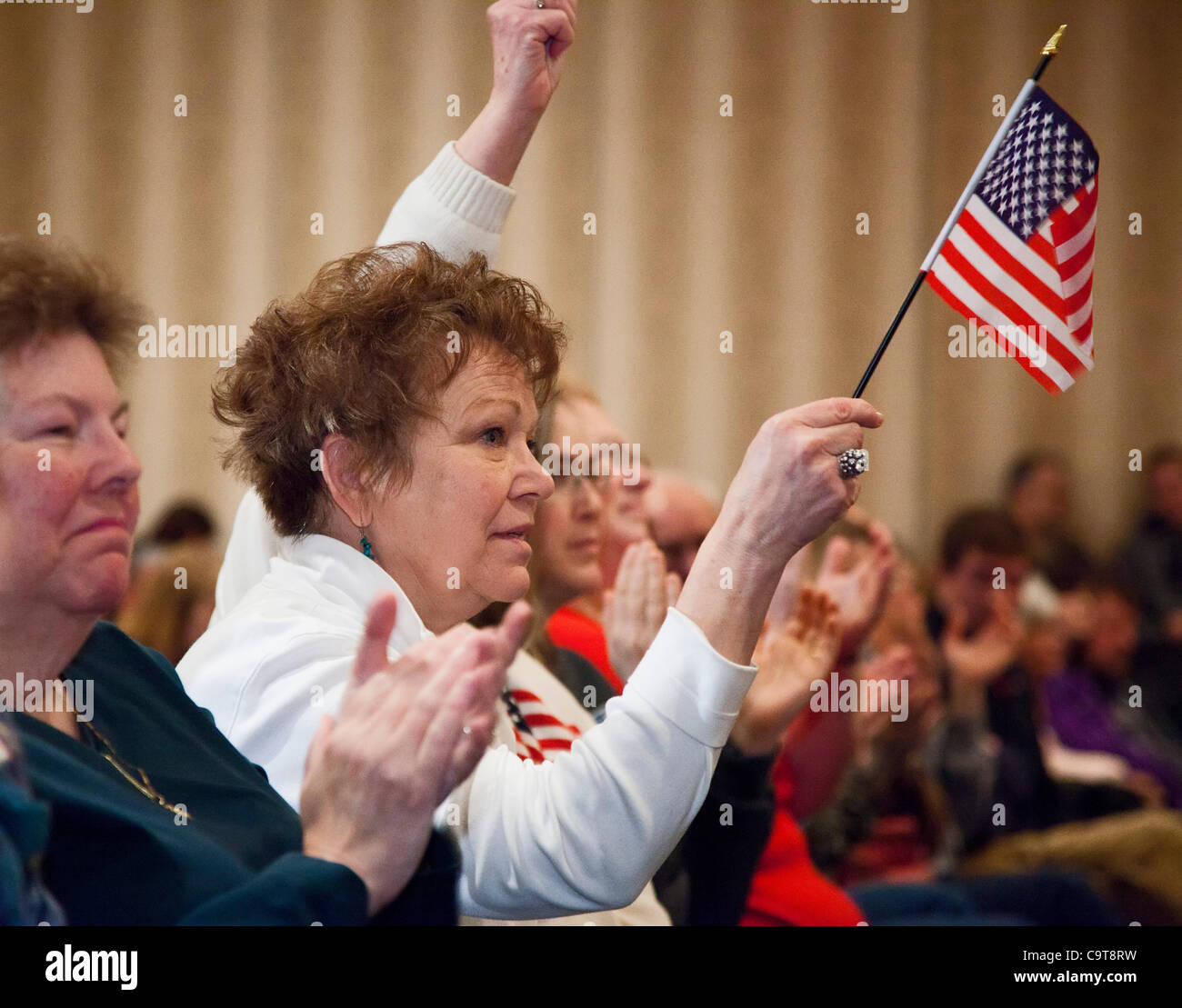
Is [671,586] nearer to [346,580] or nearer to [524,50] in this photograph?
[346,580]

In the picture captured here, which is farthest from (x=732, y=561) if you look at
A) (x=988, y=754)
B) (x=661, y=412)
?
(x=661, y=412)

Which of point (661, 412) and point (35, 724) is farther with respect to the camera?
point (661, 412)

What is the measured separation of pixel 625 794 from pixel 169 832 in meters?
0.37

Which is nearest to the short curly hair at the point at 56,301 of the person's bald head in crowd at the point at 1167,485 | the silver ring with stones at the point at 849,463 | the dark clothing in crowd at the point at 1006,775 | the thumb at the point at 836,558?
the silver ring with stones at the point at 849,463

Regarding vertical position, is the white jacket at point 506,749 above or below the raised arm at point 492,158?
below

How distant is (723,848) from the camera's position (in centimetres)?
157

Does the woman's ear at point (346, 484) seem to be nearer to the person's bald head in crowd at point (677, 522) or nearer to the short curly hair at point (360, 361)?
the short curly hair at point (360, 361)

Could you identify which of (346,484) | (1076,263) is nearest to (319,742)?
(346,484)

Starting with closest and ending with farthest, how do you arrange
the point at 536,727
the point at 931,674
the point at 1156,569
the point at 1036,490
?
the point at 536,727 < the point at 931,674 < the point at 1156,569 < the point at 1036,490

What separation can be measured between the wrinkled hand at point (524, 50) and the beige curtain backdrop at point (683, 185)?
2.79 metres

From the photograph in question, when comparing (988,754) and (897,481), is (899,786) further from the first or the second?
(897,481)

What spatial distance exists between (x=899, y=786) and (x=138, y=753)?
2.40 metres

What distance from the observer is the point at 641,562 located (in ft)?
5.49

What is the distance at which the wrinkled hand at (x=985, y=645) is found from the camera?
141 inches
